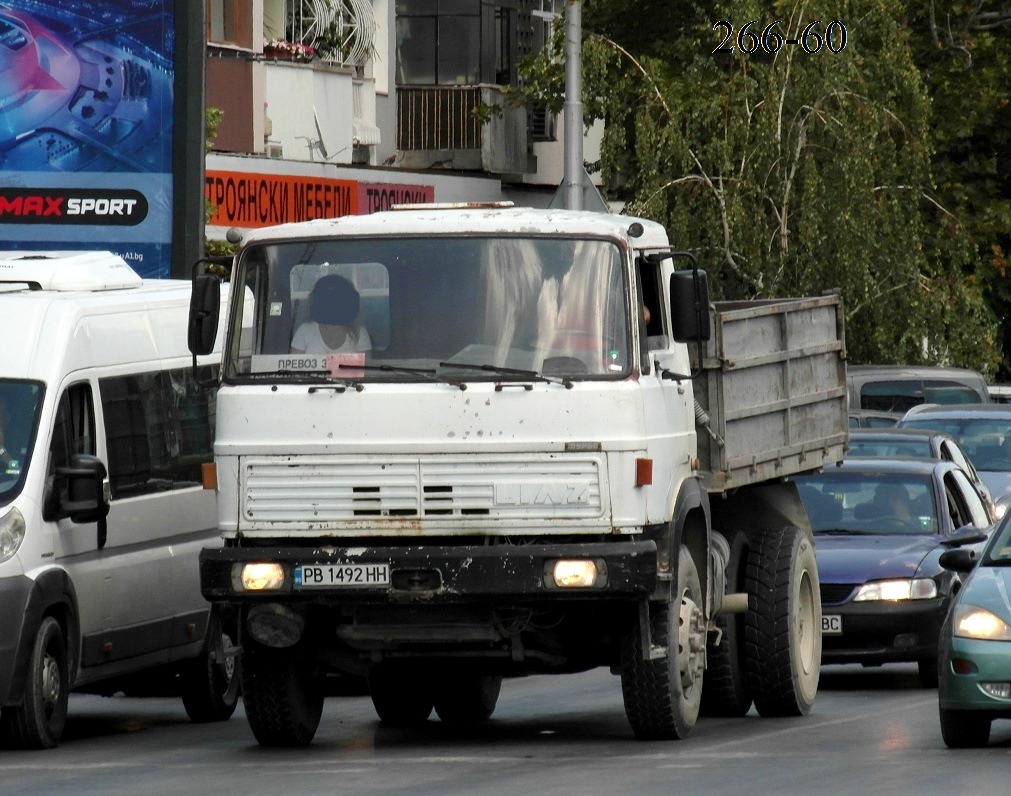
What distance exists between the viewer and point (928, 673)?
52.5 feet

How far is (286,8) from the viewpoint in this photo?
1303 inches

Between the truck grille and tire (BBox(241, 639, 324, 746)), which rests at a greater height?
the truck grille

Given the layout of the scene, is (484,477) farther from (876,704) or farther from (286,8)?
(286,8)

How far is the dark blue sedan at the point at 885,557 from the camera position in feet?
50.8

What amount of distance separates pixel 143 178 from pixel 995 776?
40.7 feet

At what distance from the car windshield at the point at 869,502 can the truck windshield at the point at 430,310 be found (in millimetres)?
5357

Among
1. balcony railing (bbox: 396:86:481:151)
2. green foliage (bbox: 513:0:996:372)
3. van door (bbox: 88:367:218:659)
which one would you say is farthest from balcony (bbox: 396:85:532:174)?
van door (bbox: 88:367:218:659)

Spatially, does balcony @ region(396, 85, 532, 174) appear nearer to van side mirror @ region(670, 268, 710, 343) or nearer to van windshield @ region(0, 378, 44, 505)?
van windshield @ region(0, 378, 44, 505)

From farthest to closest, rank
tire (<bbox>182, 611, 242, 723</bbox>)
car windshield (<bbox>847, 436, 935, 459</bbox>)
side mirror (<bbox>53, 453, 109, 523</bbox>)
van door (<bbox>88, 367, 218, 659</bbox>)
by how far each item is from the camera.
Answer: car windshield (<bbox>847, 436, 935, 459</bbox>) < tire (<bbox>182, 611, 242, 723</bbox>) < van door (<bbox>88, 367, 218, 659</bbox>) < side mirror (<bbox>53, 453, 109, 523</bbox>)

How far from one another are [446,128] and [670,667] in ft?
90.5

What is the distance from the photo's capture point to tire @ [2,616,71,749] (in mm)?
12250

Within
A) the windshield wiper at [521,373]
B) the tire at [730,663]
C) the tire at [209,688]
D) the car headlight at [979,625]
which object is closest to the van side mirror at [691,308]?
the windshield wiper at [521,373]

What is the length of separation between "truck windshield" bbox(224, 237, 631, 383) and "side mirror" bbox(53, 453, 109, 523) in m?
1.25

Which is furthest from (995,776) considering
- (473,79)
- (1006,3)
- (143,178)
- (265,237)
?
(1006,3)
